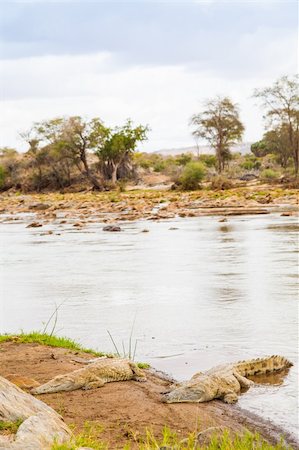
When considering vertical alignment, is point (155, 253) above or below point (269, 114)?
below

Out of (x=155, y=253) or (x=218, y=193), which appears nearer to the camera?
(x=155, y=253)

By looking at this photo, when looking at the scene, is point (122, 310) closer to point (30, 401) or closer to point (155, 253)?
point (30, 401)

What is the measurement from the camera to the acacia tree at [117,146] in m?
Answer: 67.7

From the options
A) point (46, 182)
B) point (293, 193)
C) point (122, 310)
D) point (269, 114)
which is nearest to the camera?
point (122, 310)

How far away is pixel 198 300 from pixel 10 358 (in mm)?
4639

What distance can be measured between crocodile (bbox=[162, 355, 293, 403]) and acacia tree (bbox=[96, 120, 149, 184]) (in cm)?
5915

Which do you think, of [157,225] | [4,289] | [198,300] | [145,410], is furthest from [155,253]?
[145,410]

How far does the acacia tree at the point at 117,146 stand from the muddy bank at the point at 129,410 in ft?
194

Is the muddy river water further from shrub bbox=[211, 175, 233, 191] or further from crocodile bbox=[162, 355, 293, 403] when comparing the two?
shrub bbox=[211, 175, 233, 191]

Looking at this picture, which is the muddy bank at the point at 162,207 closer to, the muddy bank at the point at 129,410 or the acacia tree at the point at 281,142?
the acacia tree at the point at 281,142

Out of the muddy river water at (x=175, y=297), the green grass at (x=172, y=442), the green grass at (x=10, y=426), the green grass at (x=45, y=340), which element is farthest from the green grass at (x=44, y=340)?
the green grass at (x=10, y=426)

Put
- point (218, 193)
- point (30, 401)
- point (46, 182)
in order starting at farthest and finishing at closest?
1. point (46, 182)
2. point (218, 193)
3. point (30, 401)

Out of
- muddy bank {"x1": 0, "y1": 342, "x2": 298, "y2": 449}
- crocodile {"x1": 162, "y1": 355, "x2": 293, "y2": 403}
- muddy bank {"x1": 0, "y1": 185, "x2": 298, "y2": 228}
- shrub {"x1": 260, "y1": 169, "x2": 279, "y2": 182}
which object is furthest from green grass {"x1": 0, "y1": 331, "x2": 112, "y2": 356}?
shrub {"x1": 260, "y1": 169, "x2": 279, "y2": 182}

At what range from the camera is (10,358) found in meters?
7.96
